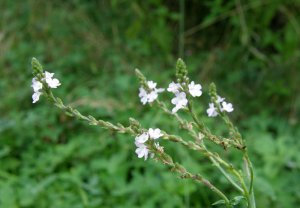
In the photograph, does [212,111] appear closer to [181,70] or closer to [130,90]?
[181,70]

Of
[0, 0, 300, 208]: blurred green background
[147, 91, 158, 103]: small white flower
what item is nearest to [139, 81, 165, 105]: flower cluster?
[147, 91, 158, 103]: small white flower

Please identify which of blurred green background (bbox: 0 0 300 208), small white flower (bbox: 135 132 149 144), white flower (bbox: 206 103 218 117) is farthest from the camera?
Answer: blurred green background (bbox: 0 0 300 208)

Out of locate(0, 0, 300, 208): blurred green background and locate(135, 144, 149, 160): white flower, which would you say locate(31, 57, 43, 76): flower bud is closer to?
locate(135, 144, 149, 160): white flower

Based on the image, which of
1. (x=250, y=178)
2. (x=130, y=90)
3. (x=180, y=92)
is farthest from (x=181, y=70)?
(x=130, y=90)

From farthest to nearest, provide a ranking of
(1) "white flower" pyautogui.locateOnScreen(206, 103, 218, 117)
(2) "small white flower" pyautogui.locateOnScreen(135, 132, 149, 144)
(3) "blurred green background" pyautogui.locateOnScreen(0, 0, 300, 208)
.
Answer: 1. (3) "blurred green background" pyautogui.locateOnScreen(0, 0, 300, 208)
2. (1) "white flower" pyautogui.locateOnScreen(206, 103, 218, 117)
3. (2) "small white flower" pyautogui.locateOnScreen(135, 132, 149, 144)

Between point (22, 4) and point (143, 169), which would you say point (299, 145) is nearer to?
point (143, 169)

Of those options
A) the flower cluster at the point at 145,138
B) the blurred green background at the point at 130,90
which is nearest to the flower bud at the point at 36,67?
the flower cluster at the point at 145,138

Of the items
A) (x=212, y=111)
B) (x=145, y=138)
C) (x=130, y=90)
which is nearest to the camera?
(x=145, y=138)

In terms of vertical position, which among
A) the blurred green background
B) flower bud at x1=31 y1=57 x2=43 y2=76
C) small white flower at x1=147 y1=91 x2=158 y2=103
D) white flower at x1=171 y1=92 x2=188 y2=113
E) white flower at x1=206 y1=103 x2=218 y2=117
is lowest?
white flower at x1=171 y1=92 x2=188 y2=113

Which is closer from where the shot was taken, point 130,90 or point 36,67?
point 36,67
